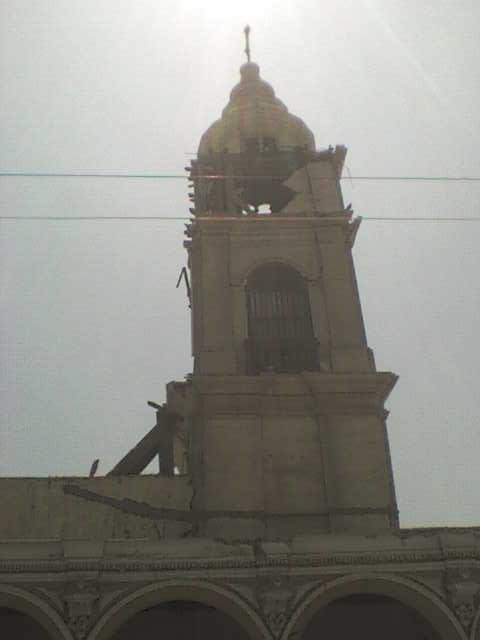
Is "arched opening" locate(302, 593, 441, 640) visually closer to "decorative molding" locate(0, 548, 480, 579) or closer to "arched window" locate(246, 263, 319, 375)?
"decorative molding" locate(0, 548, 480, 579)

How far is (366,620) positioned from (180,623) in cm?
335

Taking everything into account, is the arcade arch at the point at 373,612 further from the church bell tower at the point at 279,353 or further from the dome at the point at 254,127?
the dome at the point at 254,127

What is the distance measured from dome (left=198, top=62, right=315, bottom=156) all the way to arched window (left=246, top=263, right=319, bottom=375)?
4683 millimetres

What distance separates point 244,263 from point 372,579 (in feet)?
32.1

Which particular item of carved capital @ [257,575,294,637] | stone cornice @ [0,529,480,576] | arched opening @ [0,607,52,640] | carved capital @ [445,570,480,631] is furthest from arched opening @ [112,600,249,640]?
carved capital @ [445,570,480,631]

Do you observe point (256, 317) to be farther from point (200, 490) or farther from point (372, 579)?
point (372, 579)

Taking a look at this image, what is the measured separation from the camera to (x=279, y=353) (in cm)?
2042

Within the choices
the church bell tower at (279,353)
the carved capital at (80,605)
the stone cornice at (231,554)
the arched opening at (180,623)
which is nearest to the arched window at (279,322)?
the church bell tower at (279,353)

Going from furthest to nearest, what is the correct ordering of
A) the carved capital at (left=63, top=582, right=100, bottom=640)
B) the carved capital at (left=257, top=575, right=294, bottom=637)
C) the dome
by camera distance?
the dome
the carved capital at (left=257, top=575, right=294, bottom=637)
the carved capital at (left=63, top=582, right=100, bottom=640)

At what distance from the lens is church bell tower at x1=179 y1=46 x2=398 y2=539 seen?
17750 mm

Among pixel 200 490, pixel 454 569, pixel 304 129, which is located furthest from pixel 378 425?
pixel 304 129

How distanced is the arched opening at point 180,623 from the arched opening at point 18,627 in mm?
1512

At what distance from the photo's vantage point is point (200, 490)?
1817 centimetres

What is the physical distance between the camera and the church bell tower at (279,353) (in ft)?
58.2
